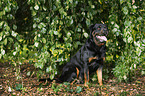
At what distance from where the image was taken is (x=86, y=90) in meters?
3.61

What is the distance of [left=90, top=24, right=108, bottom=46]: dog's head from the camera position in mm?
3398

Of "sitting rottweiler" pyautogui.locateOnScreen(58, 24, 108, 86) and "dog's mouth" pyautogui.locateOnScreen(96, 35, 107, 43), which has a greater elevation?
"dog's mouth" pyautogui.locateOnScreen(96, 35, 107, 43)

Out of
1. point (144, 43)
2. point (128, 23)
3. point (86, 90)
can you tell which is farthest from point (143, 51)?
point (86, 90)

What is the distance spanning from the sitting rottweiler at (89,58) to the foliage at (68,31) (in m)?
0.22

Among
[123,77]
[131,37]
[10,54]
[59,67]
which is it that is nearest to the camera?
[131,37]

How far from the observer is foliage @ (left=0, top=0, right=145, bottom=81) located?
345 cm

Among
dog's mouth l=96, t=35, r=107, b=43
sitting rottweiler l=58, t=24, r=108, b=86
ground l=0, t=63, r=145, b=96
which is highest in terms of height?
dog's mouth l=96, t=35, r=107, b=43

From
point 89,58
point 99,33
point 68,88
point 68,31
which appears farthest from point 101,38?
point 68,88

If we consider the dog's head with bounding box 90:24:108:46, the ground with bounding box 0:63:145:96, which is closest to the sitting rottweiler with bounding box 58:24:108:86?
the dog's head with bounding box 90:24:108:46

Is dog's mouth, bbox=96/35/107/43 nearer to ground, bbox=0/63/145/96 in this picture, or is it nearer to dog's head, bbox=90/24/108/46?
dog's head, bbox=90/24/108/46

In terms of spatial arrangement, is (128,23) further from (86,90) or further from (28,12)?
(28,12)

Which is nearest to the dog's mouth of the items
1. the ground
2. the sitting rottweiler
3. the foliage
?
the sitting rottweiler

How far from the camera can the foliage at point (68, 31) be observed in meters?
3.45

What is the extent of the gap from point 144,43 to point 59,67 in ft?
6.36
